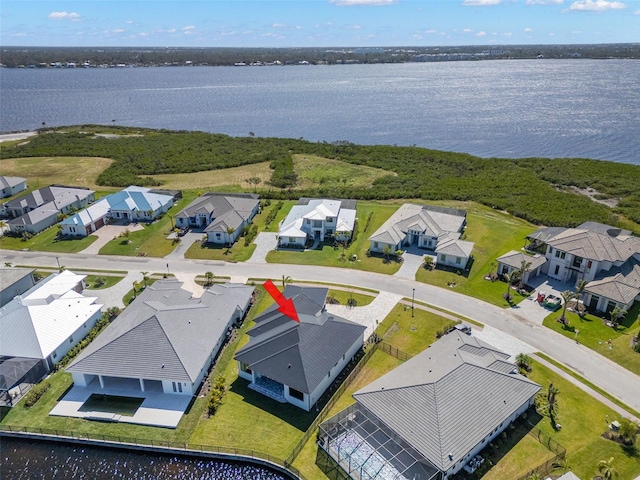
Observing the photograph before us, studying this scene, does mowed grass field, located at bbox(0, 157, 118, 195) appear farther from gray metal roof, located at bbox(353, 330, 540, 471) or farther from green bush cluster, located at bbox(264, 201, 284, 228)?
gray metal roof, located at bbox(353, 330, 540, 471)

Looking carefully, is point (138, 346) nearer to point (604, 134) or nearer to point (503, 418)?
point (503, 418)

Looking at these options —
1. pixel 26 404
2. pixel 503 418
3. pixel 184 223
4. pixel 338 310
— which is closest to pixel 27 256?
pixel 184 223

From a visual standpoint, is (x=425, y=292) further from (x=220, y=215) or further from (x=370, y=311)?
(x=220, y=215)

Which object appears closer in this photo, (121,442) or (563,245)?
(121,442)

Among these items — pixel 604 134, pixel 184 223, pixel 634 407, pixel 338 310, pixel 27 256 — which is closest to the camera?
pixel 634 407

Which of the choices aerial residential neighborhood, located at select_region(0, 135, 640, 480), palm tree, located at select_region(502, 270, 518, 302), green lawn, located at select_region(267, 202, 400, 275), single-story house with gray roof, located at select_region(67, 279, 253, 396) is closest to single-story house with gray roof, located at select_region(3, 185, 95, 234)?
aerial residential neighborhood, located at select_region(0, 135, 640, 480)

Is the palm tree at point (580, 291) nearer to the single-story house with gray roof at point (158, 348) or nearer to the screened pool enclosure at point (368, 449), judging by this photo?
the screened pool enclosure at point (368, 449)

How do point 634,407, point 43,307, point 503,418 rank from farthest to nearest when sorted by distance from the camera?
1. point 43,307
2. point 634,407
3. point 503,418

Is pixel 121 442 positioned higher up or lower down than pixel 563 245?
lower down
